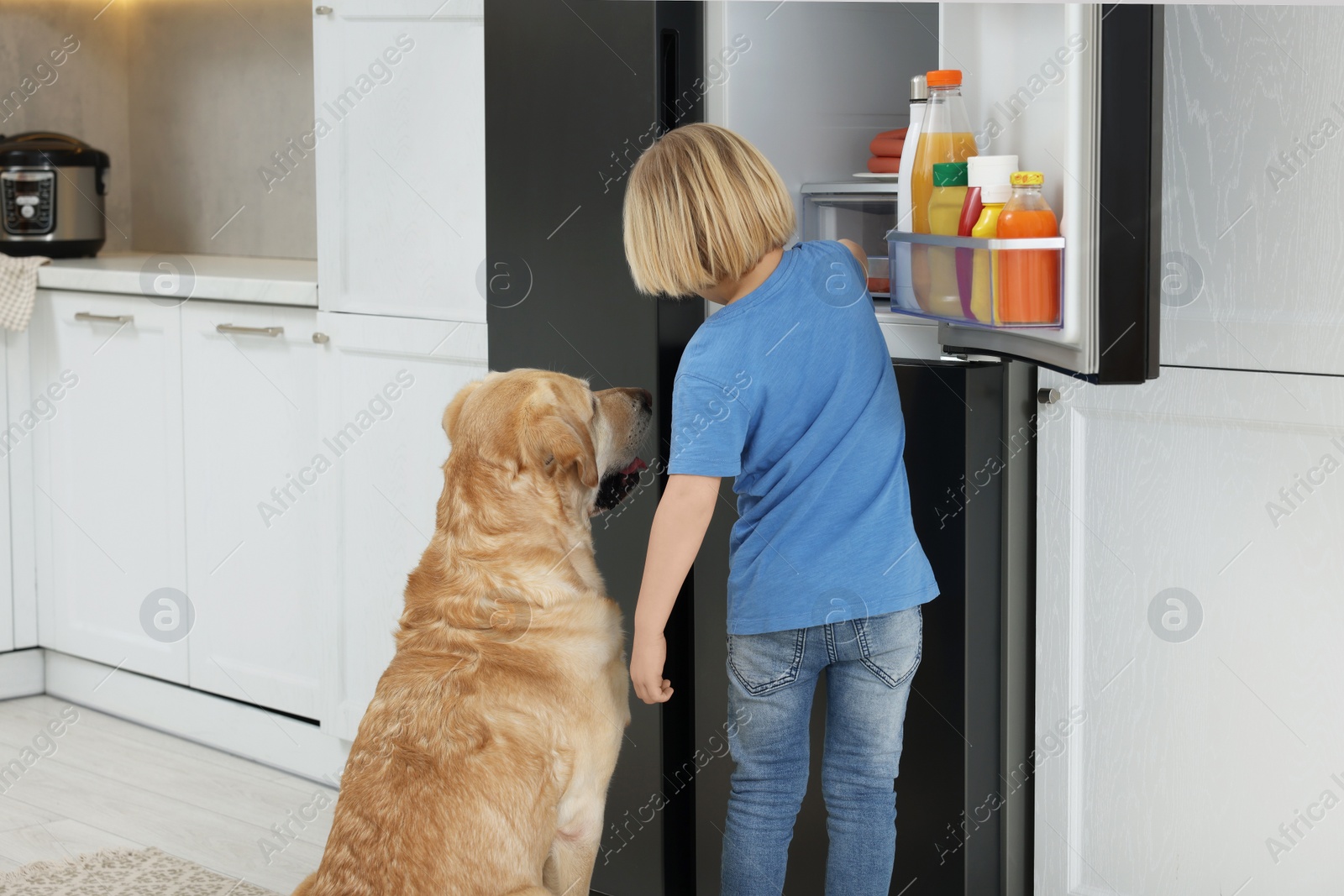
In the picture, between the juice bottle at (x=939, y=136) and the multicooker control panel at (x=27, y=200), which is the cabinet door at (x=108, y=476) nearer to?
the multicooker control panel at (x=27, y=200)

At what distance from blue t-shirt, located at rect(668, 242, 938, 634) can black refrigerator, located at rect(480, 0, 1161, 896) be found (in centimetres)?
25

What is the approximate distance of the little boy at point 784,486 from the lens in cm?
163

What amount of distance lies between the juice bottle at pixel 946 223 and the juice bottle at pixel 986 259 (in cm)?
5

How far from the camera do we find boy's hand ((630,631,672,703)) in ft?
5.44

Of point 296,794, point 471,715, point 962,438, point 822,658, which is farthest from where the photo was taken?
point 296,794

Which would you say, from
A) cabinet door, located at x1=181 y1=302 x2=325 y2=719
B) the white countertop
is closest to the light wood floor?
cabinet door, located at x1=181 y1=302 x2=325 y2=719

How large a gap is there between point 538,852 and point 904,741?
0.66 m

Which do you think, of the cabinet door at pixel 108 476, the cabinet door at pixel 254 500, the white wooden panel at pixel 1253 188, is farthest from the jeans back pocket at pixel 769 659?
the cabinet door at pixel 108 476

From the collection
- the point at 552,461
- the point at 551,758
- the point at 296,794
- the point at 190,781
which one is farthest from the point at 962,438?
the point at 190,781

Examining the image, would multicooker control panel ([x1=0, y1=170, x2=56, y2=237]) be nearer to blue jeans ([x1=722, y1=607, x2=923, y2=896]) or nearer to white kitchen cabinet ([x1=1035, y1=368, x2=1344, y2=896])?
blue jeans ([x1=722, y1=607, x2=923, y2=896])

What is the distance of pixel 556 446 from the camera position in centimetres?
166

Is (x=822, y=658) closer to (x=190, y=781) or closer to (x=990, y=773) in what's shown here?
(x=990, y=773)

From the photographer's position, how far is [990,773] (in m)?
2.01

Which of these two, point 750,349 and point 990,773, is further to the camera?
point 990,773
